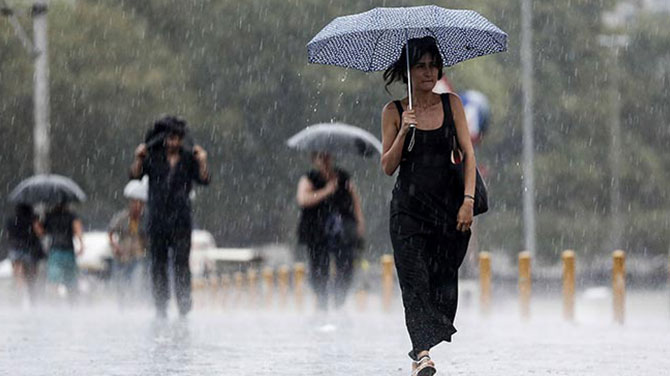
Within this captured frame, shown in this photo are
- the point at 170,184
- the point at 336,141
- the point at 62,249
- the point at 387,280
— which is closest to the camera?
the point at 170,184

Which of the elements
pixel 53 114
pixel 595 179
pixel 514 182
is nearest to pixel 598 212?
pixel 595 179

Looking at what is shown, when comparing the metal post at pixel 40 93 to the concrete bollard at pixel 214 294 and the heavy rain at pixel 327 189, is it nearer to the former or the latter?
the heavy rain at pixel 327 189

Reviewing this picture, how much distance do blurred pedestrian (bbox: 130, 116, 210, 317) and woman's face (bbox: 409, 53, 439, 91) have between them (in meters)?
6.04

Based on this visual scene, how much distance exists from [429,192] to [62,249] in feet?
44.0

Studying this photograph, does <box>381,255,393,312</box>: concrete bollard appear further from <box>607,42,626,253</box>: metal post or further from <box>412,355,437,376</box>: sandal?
<box>607,42,626,253</box>: metal post

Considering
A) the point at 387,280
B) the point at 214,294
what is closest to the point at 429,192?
the point at 387,280

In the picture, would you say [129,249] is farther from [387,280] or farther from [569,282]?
[569,282]

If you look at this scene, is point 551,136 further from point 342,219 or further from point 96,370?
point 96,370

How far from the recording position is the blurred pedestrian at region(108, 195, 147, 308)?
73.2 feet

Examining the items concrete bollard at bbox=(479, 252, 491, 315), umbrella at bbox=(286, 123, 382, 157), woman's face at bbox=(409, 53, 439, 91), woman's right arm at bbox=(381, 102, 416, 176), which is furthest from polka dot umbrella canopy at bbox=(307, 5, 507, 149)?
concrete bollard at bbox=(479, 252, 491, 315)

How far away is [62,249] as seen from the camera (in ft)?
71.8

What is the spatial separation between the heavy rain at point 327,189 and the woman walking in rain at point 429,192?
13 millimetres

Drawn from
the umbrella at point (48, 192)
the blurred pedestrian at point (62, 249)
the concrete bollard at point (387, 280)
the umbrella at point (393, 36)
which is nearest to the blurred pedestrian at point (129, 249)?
the blurred pedestrian at point (62, 249)

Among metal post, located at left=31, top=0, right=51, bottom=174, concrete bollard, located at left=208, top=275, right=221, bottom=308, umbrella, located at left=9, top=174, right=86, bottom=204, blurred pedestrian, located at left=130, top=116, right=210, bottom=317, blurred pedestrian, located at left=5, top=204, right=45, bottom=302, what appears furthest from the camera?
concrete bollard, located at left=208, top=275, right=221, bottom=308
